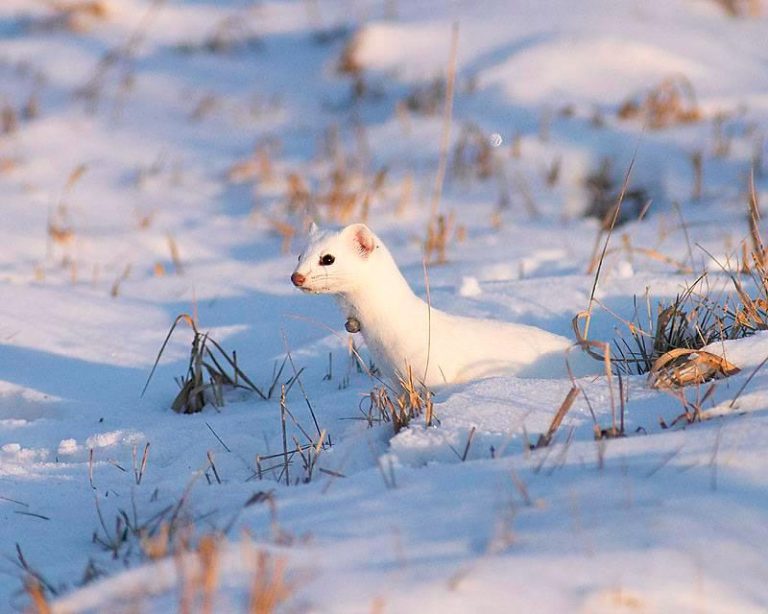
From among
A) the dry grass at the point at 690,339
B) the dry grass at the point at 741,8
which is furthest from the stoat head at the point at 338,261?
the dry grass at the point at 741,8

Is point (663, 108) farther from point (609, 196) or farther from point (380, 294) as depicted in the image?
point (380, 294)

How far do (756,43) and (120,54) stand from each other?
17.8 ft

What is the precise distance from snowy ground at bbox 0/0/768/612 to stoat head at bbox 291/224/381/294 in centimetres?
41

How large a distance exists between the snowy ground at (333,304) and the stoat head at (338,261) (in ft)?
1.36

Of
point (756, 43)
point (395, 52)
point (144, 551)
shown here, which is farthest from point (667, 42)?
A: point (144, 551)

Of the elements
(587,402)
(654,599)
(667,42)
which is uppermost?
(667,42)

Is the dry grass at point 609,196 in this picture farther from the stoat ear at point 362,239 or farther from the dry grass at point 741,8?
the dry grass at point 741,8

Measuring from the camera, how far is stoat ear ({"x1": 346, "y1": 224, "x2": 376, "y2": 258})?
3.26m

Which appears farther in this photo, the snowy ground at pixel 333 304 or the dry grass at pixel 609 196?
the dry grass at pixel 609 196

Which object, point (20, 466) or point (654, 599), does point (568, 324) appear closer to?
point (20, 466)

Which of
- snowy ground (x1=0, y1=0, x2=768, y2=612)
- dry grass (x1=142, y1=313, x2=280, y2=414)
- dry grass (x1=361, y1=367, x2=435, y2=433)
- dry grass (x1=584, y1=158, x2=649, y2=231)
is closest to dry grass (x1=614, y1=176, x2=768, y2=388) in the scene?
snowy ground (x1=0, y1=0, x2=768, y2=612)

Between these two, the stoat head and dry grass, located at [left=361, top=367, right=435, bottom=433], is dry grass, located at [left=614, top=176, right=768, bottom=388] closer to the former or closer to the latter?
dry grass, located at [left=361, top=367, right=435, bottom=433]

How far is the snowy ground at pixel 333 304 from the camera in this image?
1.96 metres

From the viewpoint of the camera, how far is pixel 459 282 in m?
4.77
